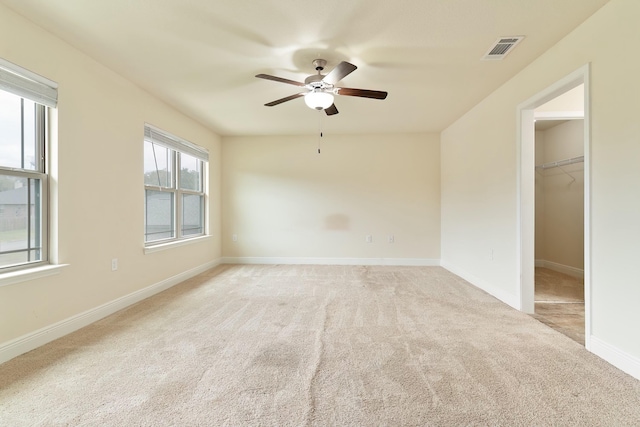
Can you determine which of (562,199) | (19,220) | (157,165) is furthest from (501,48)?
(19,220)

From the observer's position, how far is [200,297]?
10.9ft

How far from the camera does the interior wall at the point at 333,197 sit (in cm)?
524

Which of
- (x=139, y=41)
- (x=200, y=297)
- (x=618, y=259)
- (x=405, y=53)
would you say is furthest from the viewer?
(x=200, y=297)

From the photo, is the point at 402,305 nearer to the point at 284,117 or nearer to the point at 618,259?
the point at 618,259

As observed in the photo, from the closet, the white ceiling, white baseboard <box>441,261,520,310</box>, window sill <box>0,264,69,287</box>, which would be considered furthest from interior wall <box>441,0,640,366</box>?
window sill <box>0,264,69,287</box>

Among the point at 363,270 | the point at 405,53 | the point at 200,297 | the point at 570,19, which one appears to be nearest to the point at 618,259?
the point at 570,19

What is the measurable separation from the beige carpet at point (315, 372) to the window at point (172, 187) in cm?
132

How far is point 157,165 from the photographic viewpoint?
369cm

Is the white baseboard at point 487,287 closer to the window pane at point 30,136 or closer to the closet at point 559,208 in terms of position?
the closet at point 559,208

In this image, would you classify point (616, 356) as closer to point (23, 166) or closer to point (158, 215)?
point (23, 166)

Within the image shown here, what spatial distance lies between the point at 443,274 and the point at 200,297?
12.2 feet

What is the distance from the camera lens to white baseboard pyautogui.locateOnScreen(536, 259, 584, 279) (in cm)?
427

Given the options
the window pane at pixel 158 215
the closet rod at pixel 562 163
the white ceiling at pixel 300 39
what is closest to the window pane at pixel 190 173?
the window pane at pixel 158 215

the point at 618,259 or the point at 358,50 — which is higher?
the point at 358,50
